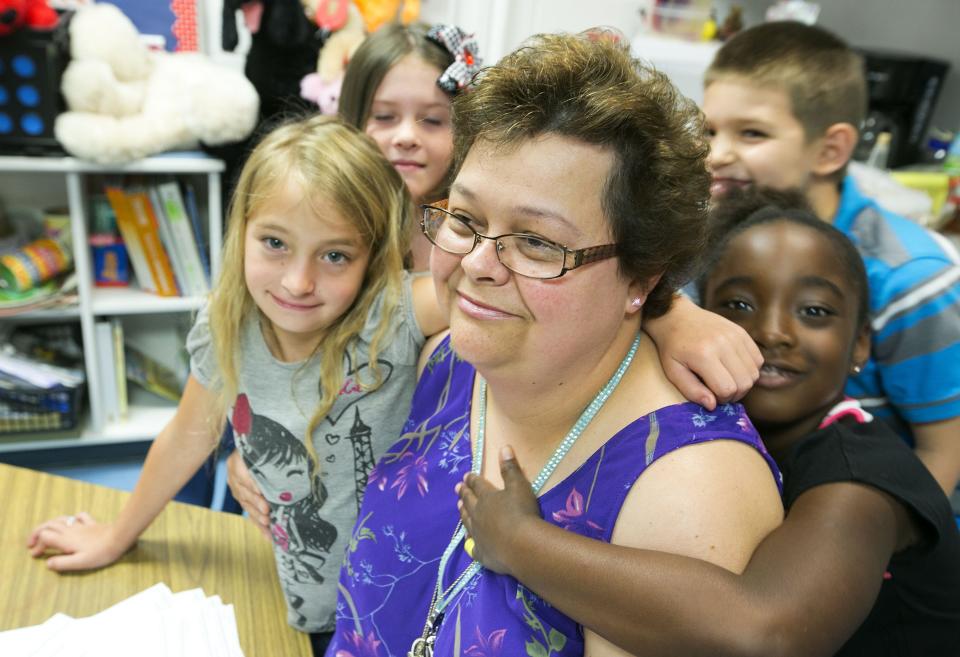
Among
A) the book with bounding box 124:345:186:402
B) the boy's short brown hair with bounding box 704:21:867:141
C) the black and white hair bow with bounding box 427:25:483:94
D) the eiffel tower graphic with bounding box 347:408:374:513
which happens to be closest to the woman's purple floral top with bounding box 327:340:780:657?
the eiffel tower graphic with bounding box 347:408:374:513

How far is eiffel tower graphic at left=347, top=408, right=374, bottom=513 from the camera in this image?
1.20 m

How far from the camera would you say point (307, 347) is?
1.24m

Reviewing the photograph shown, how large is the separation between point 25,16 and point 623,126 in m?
2.16

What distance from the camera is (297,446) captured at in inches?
47.8

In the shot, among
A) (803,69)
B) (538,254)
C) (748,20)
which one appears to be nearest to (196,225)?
(803,69)

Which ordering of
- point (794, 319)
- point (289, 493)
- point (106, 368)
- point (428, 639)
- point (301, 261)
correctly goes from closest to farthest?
point (428, 639) → point (794, 319) → point (301, 261) → point (289, 493) → point (106, 368)

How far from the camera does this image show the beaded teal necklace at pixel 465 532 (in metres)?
0.86

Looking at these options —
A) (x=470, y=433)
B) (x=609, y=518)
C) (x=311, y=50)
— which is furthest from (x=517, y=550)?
(x=311, y=50)

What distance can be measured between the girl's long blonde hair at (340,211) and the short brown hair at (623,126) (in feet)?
1.19

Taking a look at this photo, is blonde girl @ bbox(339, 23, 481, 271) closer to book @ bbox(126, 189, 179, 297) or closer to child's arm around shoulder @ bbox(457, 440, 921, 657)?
child's arm around shoulder @ bbox(457, 440, 921, 657)

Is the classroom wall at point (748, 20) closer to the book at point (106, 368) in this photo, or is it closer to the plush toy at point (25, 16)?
the plush toy at point (25, 16)

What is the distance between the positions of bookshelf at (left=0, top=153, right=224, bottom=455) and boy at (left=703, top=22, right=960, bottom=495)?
1.66 m

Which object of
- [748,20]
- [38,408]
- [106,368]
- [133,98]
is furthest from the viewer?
[748,20]

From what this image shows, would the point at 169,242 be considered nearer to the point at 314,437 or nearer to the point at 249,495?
the point at 249,495
